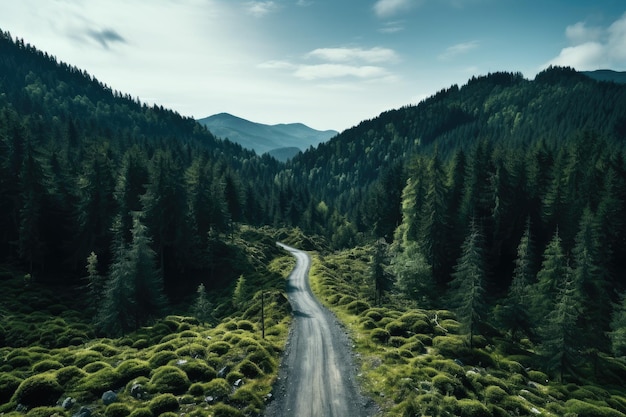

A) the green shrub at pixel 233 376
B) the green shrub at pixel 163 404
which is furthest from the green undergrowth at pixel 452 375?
the green shrub at pixel 163 404

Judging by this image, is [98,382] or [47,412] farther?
[98,382]

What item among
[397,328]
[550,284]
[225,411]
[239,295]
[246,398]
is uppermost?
[550,284]

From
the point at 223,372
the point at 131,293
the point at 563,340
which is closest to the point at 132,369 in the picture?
the point at 223,372

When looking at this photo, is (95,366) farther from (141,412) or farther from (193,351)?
(141,412)

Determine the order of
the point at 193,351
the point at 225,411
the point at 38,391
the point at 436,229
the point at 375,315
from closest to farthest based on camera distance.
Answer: the point at 225,411, the point at 38,391, the point at 193,351, the point at 375,315, the point at 436,229

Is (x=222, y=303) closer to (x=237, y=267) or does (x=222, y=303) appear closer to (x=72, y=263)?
(x=237, y=267)

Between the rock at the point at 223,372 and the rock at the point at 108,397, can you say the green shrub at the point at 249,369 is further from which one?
the rock at the point at 108,397
